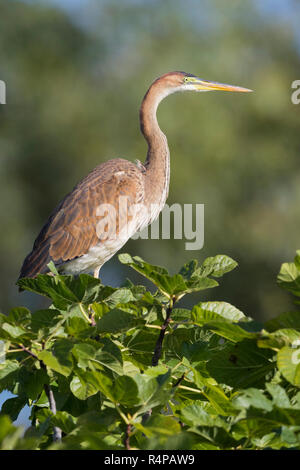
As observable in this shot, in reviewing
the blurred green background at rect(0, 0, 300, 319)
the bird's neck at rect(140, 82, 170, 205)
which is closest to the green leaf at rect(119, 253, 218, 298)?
the bird's neck at rect(140, 82, 170, 205)

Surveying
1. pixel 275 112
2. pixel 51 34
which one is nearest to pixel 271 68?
pixel 275 112

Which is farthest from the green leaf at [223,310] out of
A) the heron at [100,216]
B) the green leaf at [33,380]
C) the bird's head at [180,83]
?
the bird's head at [180,83]

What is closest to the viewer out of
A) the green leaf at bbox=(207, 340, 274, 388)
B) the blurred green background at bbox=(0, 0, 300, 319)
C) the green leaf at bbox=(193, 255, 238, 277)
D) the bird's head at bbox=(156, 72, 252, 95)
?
the green leaf at bbox=(207, 340, 274, 388)

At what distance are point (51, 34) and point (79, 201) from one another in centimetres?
598

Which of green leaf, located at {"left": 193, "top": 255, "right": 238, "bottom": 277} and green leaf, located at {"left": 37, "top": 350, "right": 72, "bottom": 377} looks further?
green leaf, located at {"left": 193, "top": 255, "right": 238, "bottom": 277}

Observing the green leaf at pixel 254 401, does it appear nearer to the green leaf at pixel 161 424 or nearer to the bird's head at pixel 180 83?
the green leaf at pixel 161 424

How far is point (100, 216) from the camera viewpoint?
263 centimetres

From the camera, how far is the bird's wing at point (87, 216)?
252 cm

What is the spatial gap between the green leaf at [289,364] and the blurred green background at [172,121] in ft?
17.0

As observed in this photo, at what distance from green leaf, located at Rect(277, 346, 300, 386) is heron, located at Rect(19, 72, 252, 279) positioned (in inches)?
67.8

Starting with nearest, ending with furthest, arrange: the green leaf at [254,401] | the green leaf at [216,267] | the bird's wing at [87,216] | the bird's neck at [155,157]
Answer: the green leaf at [254,401] < the green leaf at [216,267] < the bird's wing at [87,216] < the bird's neck at [155,157]

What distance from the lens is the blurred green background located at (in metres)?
6.77

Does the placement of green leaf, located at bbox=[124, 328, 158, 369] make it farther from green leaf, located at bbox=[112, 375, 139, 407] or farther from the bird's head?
the bird's head

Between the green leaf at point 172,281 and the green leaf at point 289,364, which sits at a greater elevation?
the green leaf at point 172,281
